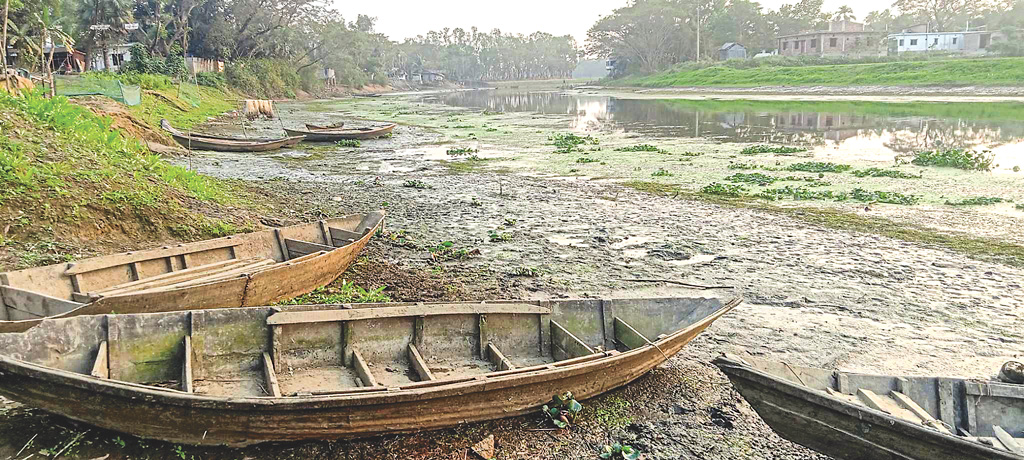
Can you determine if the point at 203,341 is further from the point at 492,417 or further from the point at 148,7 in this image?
the point at 148,7

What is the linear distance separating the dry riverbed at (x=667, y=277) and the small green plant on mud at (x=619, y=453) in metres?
0.13

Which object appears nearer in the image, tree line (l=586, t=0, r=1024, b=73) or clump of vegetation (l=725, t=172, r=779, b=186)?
clump of vegetation (l=725, t=172, r=779, b=186)

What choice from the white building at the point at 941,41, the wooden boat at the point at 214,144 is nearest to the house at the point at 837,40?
the white building at the point at 941,41

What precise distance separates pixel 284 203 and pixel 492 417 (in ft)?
30.9

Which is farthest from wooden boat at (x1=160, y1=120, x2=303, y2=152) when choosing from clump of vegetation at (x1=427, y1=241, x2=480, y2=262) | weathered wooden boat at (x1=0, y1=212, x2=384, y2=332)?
weathered wooden boat at (x1=0, y1=212, x2=384, y2=332)

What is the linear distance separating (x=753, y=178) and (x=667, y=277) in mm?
8682

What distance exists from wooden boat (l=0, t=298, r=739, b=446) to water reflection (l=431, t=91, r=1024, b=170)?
16.5m

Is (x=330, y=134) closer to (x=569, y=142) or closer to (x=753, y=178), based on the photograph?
(x=569, y=142)

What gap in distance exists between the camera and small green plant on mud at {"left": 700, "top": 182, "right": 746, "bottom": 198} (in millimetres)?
14836

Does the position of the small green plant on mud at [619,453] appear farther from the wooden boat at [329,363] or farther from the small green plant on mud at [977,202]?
the small green plant on mud at [977,202]

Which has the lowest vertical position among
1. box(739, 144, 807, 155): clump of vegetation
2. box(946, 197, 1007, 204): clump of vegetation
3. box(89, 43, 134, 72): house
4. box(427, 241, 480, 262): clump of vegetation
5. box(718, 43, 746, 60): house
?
box(427, 241, 480, 262): clump of vegetation

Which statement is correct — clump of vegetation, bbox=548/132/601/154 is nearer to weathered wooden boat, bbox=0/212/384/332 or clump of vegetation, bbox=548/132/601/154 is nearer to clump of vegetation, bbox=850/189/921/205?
clump of vegetation, bbox=850/189/921/205

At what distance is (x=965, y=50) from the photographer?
6550cm

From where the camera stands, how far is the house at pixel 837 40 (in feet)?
245
